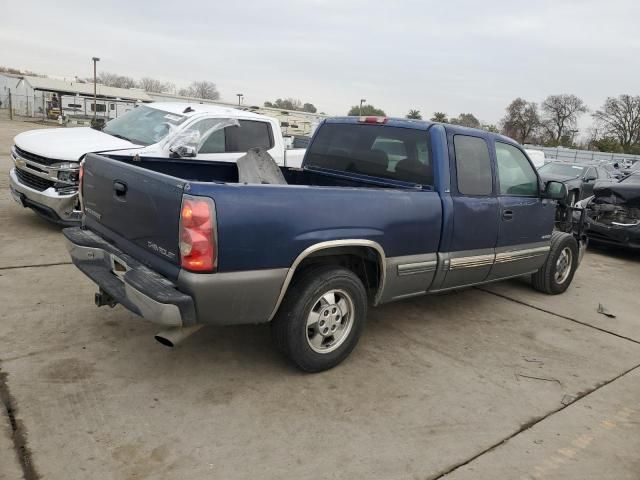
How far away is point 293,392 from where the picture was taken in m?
3.50

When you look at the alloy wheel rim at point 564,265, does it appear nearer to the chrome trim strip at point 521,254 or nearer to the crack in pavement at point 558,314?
the chrome trim strip at point 521,254

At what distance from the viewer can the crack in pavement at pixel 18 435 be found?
256 centimetres

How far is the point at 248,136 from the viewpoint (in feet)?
25.0

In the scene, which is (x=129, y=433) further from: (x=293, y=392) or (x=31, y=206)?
(x=31, y=206)

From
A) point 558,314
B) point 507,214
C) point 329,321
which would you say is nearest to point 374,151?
point 507,214

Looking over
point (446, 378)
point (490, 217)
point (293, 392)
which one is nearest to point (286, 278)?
point (293, 392)

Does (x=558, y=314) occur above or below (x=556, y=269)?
below

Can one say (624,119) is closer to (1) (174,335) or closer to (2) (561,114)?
(2) (561,114)

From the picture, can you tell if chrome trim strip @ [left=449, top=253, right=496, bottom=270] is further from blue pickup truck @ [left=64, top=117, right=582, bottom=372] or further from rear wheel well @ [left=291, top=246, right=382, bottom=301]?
rear wheel well @ [left=291, top=246, right=382, bottom=301]

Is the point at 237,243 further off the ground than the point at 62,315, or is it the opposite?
the point at 237,243

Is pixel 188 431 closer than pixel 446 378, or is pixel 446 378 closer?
pixel 188 431

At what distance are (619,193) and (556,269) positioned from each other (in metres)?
Result: 3.97

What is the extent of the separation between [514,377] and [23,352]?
12.0 ft

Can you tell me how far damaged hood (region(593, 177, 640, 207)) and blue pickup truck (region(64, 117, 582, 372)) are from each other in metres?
4.36
